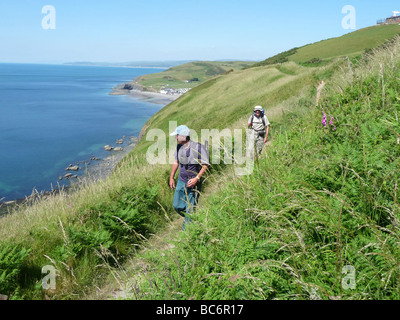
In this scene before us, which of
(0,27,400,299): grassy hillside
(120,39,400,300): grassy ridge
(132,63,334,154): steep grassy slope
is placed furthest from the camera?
(132,63,334,154): steep grassy slope

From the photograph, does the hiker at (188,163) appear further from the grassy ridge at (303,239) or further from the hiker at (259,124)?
the hiker at (259,124)

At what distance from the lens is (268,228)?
2.81 metres

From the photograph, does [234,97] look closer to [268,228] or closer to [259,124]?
[259,124]

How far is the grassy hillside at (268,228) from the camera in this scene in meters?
2.46

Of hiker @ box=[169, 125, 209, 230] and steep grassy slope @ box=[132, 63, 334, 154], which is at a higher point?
steep grassy slope @ box=[132, 63, 334, 154]

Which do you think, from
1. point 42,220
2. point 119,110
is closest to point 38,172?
point 42,220

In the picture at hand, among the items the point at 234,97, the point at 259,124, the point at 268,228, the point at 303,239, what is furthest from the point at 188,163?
the point at 234,97

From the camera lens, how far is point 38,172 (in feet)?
140

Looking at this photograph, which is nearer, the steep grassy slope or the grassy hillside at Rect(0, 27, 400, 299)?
the grassy hillside at Rect(0, 27, 400, 299)

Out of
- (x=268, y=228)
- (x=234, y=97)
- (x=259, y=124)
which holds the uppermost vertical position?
(x=234, y=97)

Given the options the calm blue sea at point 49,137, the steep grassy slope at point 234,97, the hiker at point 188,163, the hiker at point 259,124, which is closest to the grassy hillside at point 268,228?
the hiker at point 188,163

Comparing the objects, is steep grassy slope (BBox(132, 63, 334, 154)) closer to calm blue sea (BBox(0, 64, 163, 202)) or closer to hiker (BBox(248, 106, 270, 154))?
calm blue sea (BBox(0, 64, 163, 202))

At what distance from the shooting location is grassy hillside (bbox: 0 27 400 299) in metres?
2.46

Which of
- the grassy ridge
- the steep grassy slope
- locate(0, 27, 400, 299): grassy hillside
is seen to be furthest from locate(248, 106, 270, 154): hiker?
the steep grassy slope
